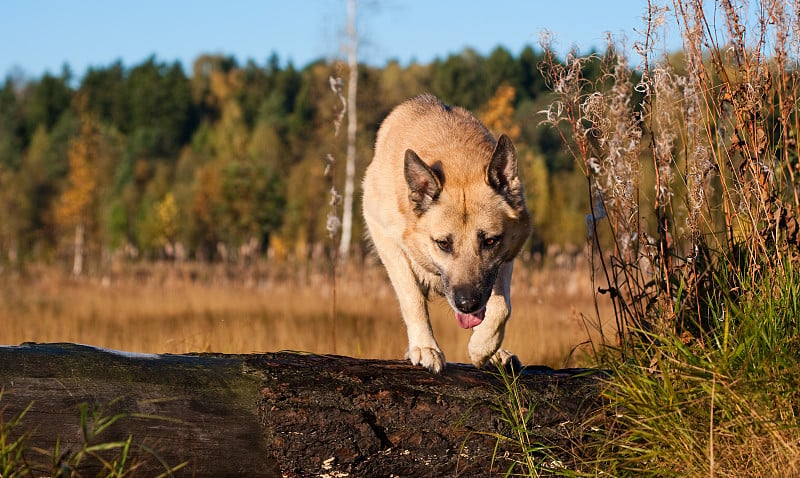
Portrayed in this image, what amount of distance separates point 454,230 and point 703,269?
1.49m

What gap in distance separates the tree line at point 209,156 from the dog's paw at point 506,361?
40.8 ft

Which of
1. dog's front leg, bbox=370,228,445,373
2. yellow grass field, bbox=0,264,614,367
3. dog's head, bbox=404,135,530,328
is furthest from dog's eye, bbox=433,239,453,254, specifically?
yellow grass field, bbox=0,264,614,367

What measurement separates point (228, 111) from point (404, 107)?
64.0 m

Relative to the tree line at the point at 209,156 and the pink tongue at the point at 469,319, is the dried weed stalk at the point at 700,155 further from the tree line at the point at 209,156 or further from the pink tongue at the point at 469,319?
the tree line at the point at 209,156

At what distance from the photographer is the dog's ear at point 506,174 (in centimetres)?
484

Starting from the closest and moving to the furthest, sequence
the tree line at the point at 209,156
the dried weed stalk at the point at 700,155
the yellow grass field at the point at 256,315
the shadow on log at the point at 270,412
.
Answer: the shadow on log at the point at 270,412, the dried weed stalk at the point at 700,155, the yellow grass field at the point at 256,315, the tree line at the point at 209,156

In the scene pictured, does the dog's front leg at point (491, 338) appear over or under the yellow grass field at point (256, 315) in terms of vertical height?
over

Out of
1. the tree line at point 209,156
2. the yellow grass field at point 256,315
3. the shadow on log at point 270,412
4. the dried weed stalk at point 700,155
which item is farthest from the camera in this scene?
the tree line at point 209,156

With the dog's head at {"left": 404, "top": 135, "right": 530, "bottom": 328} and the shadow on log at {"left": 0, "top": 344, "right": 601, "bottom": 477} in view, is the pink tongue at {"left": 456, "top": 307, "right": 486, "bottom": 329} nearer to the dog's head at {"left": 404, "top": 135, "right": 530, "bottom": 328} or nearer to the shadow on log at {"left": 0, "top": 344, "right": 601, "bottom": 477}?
the dog's head at {"left": 404, "top": 135, "right": 530, "bottom": 328}

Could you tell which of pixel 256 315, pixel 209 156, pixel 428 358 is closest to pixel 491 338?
pixel 428 358

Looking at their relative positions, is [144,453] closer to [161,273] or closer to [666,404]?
[666,404]

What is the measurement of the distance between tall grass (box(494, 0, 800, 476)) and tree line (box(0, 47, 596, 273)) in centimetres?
1282

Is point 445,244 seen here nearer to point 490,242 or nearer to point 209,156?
point 490,242

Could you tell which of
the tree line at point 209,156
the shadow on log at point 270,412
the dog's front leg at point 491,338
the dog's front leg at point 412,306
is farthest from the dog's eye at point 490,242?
the tree line at point 209,156
